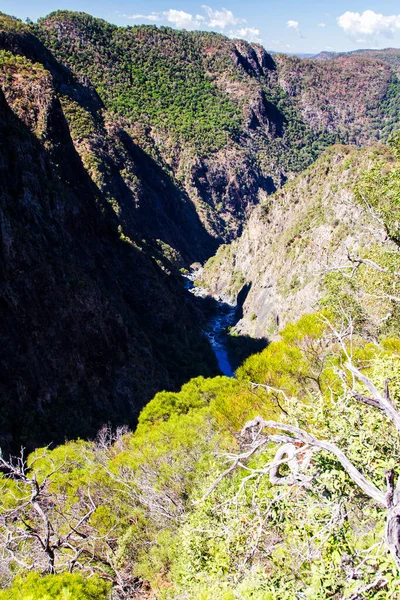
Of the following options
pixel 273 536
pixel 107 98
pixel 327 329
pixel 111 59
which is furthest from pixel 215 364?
pixel 111 59

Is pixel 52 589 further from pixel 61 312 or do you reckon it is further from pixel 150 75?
pixel 150 75

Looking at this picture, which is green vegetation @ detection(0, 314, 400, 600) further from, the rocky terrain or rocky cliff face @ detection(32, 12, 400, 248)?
rocky cliff face @ detection(32, 12, 400, 248)

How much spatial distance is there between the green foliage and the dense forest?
0.04 meters

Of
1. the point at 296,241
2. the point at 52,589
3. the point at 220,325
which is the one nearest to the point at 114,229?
the point at 296,241

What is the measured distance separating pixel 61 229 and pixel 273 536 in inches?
1398

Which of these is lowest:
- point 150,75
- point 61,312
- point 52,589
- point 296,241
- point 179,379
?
point 179,379

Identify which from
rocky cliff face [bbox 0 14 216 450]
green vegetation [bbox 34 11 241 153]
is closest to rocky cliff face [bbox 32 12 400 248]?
green vegetation [bbox 34 11 241 153]

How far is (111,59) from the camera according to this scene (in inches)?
5202

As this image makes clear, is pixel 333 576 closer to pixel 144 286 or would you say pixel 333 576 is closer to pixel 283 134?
pixel 144 286

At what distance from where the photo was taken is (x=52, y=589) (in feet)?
20.0

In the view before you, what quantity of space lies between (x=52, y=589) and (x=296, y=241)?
61.4m

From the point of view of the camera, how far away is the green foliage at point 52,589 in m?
5.83

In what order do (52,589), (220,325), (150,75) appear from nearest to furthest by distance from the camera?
(52,589), (220,325), (150,75)

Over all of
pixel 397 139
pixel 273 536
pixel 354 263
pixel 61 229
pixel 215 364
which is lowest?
pixel 215 364
